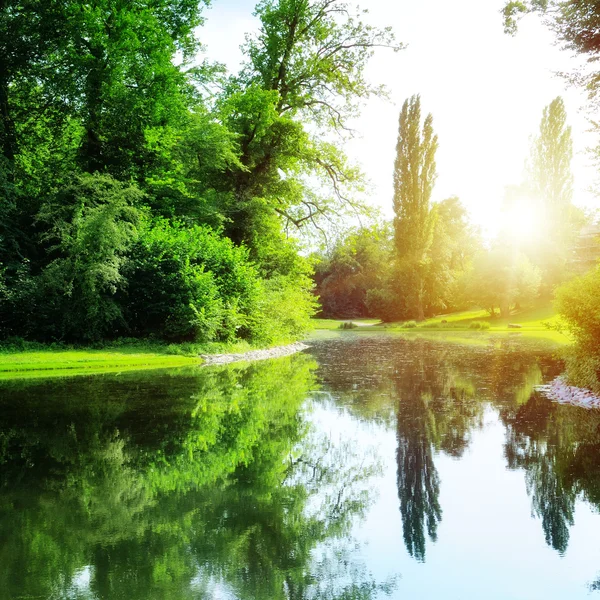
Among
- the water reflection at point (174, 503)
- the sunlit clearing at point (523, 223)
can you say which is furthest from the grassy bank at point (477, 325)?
the water reflection at point (174, 503)

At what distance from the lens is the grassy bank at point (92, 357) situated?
49.4 ft

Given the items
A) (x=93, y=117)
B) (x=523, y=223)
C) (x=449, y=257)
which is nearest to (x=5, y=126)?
(x=93, y=117)

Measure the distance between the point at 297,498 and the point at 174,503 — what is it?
121 centimetres

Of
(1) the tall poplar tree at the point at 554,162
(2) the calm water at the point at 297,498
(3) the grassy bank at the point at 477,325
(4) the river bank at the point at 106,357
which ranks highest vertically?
(1) the tall poplar tree at the point at 554,162

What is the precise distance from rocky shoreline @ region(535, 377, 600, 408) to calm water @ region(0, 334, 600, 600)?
817 mm

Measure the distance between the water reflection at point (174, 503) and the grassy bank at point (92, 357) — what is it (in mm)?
4759

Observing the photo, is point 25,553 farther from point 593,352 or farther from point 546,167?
point 546,167

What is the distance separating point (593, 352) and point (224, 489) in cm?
901

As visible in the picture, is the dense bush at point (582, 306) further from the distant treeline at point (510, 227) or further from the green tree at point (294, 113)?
the distant treeline at point (510, 227)

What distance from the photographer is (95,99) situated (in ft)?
76.7

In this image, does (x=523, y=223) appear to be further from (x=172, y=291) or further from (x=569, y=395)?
(x=569, y=395)

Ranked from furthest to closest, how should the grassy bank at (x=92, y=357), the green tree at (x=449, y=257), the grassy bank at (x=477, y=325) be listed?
the green tree at (x=449, y=257)
the grassy bank at (x=477, y=325)
the grassy bank at (x=92, y=357)

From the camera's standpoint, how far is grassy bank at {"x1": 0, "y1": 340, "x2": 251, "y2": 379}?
15070mm

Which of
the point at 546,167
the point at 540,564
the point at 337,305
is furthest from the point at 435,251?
the point at 540,564
